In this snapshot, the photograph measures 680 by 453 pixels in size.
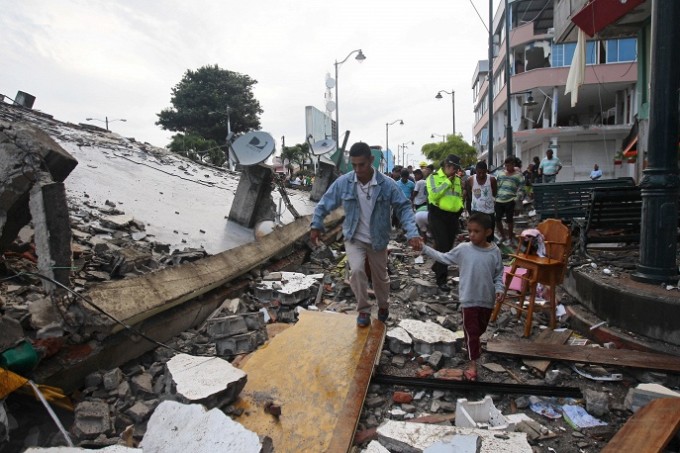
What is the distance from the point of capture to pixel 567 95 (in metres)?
27.3

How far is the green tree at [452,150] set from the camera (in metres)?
44.8

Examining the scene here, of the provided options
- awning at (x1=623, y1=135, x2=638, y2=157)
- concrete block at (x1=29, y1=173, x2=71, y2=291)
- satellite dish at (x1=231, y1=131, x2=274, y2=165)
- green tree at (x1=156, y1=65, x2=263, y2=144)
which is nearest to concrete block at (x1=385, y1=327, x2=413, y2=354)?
concrete block at (x1=29, y1=173, x2=71, y2=291)

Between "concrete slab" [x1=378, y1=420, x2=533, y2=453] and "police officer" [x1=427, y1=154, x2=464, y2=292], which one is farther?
"police officer" [x1=427, y1=154, x2=464, y2=292]

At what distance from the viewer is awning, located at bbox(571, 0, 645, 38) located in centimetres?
823

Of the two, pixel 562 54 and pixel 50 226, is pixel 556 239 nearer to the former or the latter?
pixel 50 226

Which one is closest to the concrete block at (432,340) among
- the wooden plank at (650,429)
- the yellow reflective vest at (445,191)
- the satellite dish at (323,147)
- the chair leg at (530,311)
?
the chair leg at (530,311)

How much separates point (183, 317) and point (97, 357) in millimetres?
1062

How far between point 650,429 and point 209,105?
40.3 meters

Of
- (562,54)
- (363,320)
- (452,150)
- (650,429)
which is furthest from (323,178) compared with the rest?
(452,150)

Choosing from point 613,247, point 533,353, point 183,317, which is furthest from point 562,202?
point 183,317

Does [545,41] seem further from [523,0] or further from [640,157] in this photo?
[640,157]

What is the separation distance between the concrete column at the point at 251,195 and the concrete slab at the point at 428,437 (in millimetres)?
5667

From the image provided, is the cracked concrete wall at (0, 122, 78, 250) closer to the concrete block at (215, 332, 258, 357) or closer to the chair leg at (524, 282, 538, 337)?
the concrete block at (215, 332, 258, 357)

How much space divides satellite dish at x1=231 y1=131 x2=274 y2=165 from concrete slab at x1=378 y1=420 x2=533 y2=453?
5.84 meters
